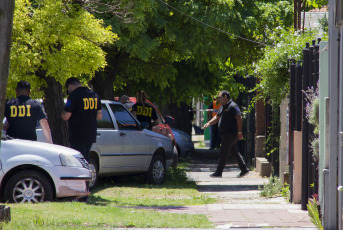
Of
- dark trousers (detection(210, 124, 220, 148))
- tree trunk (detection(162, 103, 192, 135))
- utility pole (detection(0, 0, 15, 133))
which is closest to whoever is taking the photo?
utility pole (detection(0, 0, 15, 133))

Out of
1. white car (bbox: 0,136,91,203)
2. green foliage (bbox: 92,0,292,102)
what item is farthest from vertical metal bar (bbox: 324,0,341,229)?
green foliage (bbox: 92,0,292,102)

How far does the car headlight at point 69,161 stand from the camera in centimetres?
990

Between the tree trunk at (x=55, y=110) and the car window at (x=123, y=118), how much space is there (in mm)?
1142

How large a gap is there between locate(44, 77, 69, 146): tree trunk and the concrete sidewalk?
2.79m

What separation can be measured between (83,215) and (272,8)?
10986 millimetres

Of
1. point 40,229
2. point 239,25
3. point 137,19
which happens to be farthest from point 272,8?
point 40,229

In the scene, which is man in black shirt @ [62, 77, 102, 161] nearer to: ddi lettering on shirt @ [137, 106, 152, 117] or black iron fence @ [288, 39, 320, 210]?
black iron fence @ [288, 39, 320, 210]

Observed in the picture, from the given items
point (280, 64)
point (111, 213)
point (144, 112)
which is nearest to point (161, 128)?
point (144, 112)

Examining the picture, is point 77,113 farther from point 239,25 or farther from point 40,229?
point 239,25

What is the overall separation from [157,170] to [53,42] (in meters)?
4.08

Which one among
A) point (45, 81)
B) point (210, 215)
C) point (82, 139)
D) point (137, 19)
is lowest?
point (210, 215)

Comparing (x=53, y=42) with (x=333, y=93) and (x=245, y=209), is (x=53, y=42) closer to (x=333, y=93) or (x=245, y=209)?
(x=245, y=209)

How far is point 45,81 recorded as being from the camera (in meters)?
12.3

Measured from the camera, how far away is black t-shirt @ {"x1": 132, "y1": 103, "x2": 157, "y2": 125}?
51.7ft
